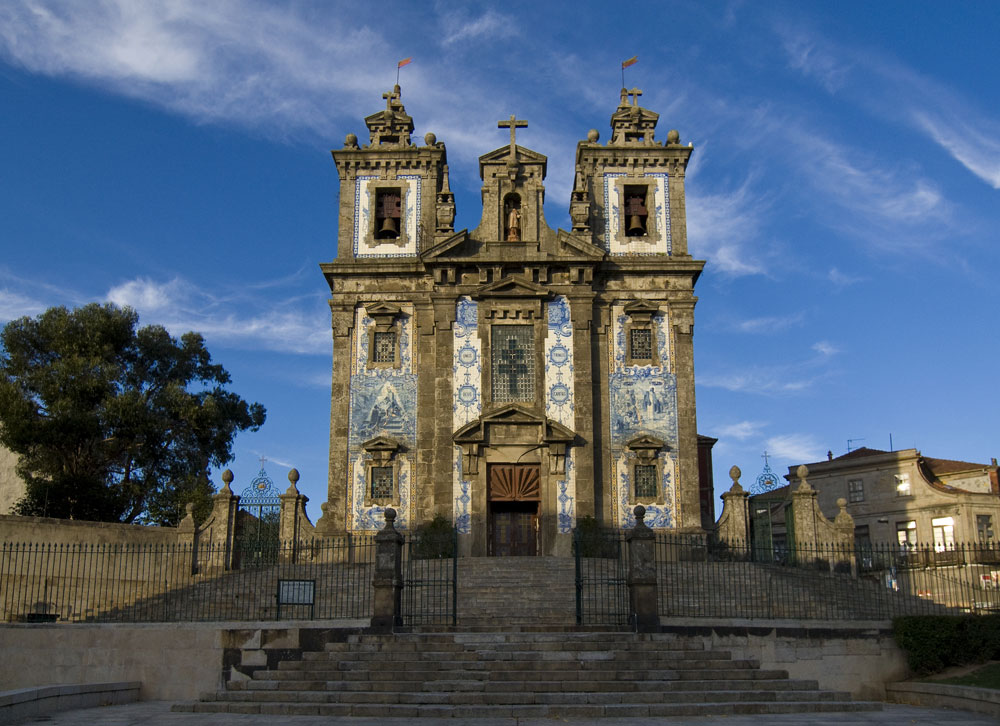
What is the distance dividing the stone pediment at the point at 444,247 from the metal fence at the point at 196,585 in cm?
805

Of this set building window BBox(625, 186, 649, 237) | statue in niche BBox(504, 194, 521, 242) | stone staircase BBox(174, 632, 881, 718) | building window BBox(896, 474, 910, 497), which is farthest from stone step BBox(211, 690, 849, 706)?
building window BBox(896, 474, 910, 497)

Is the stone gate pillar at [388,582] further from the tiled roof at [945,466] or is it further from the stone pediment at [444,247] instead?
the tiled roof at [945,466]

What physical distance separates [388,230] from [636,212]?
7.48m

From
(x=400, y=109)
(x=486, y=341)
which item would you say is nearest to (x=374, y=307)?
(x=486, y=341)

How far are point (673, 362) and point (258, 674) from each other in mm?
16281

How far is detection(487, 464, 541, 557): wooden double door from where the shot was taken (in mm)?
26641

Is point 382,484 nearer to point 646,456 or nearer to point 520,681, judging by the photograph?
point 646,456

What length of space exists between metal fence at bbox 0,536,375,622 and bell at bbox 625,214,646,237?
1199 cm

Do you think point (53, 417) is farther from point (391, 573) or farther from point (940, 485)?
point (940, 485)

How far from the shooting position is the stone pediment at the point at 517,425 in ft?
87.0

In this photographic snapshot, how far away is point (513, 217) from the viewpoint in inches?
1146

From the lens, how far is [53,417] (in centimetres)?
3097

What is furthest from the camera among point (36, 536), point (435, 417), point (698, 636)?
point (435, 417)

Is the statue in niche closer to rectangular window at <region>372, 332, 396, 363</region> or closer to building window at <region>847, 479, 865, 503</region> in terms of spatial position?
rectangular window at <region>372, 332, 396, 363</region>
